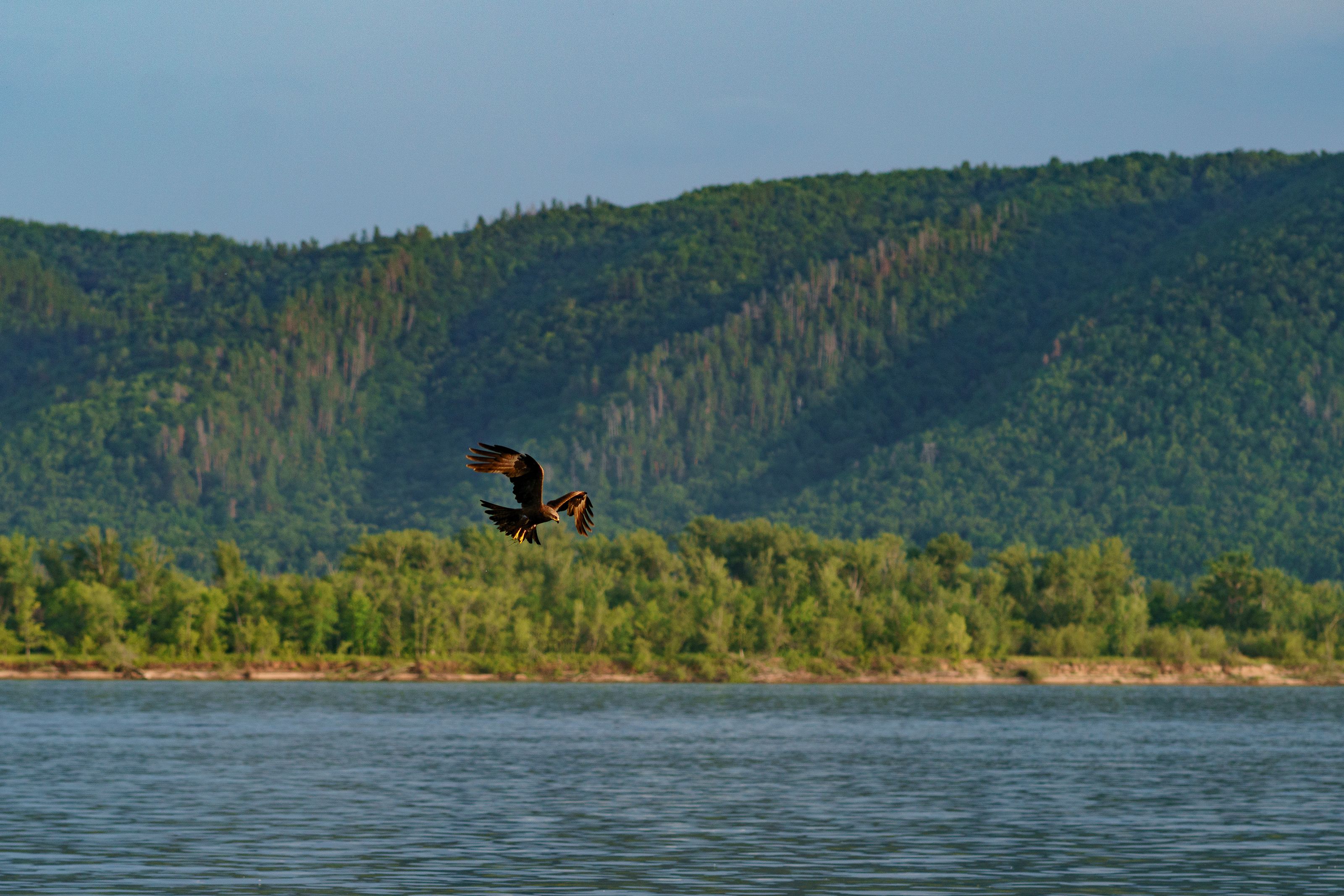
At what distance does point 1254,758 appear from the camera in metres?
102

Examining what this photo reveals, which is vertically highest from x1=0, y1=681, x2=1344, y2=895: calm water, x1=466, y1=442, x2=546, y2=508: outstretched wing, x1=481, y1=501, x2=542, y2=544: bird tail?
x1=466, y1=442, x2=546, y2=508: outstretched wing

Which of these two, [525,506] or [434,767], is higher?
[525,506]

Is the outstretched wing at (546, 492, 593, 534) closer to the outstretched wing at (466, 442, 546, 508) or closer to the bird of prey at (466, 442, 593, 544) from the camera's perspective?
the bird of prey at (466, 442, 593, 544)

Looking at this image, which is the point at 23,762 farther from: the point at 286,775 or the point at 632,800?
the point at 632,800

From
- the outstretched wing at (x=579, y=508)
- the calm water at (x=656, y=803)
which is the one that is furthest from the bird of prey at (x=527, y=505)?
the calm water at (x=656, y=803)

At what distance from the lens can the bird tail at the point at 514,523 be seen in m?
22.2

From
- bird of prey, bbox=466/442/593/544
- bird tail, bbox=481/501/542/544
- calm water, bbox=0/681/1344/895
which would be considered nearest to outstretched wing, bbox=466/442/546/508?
bird of prey, bbox=466/442/593/544

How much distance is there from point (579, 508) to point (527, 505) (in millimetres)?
597

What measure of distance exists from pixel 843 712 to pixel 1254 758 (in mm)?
49543

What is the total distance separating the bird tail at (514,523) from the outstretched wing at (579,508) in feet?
1.04

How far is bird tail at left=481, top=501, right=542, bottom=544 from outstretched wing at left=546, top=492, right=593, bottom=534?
32cm

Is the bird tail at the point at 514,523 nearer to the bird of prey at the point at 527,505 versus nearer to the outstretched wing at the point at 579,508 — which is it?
the bird of prey at the point at 527,505

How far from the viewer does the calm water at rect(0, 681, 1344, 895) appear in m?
51.5

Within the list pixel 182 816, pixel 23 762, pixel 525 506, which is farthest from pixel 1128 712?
pixel 525 506
